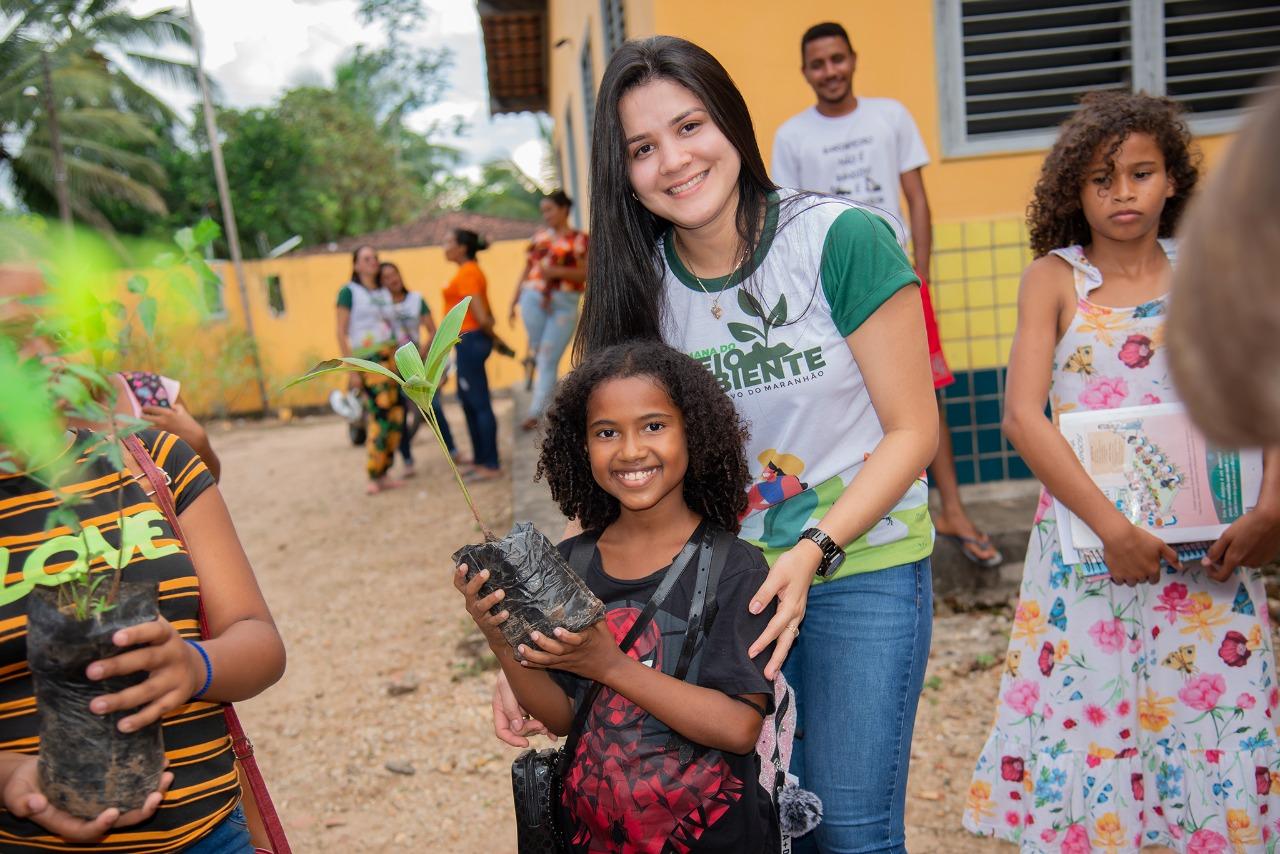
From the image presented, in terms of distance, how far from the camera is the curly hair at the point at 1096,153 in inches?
97.8

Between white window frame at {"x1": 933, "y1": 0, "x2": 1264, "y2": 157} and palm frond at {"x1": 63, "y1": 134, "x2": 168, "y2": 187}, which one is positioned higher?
palm frond at {"x1": 63, "y1": 134, "x2": 168, "y2": 187}

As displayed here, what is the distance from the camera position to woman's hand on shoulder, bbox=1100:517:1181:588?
92.4 inches

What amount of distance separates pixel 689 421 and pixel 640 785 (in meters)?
0.62

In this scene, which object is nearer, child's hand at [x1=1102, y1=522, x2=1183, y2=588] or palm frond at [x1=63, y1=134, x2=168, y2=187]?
child's hand at [x1=1102, y1=522, x2=1183, y2=588]

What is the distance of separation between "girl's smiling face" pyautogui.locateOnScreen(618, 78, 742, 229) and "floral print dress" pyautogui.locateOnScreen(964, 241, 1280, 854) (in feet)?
3.39

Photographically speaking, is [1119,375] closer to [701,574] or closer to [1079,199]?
[1079,199]

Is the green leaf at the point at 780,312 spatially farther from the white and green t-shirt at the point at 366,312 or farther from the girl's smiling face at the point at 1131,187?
the white and green t-shirt at the point at 366,312

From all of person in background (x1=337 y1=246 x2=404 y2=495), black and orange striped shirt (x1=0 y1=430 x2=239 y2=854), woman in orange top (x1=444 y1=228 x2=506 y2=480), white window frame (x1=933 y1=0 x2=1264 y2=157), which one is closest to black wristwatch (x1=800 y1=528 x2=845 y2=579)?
black and orange striped shirt (x1=0 y1=430 x2=239 y2=854)

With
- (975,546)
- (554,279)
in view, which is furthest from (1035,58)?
(554,279)

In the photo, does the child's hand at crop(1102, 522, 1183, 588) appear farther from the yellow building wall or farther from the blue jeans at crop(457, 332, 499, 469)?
the blue jeans at crop(457, 332, 499, 469)

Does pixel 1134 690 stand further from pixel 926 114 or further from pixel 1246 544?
pixel 926 114

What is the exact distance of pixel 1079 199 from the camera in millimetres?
2600

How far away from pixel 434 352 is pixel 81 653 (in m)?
0.61

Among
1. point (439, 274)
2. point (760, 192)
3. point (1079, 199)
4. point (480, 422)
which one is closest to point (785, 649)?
point (760, 192)
